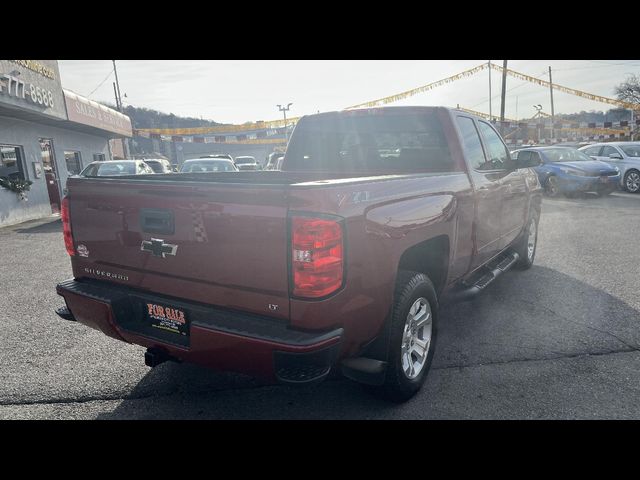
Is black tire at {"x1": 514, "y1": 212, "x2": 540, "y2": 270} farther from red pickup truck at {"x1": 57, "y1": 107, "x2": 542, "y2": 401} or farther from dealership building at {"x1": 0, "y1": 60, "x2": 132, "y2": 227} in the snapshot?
dealership building at {"x1": 0, "y1": 60, "x2": 132, "y2": 227}

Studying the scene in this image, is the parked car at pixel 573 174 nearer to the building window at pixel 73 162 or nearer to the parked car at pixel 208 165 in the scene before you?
the parked car at pixel 208 165

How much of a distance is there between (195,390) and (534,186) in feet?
16.2

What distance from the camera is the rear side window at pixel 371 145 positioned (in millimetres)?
3811

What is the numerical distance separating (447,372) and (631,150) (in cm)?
1587

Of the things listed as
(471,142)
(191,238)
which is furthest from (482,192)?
(191,238)

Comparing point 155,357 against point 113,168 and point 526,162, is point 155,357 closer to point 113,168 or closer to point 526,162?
point 526,162

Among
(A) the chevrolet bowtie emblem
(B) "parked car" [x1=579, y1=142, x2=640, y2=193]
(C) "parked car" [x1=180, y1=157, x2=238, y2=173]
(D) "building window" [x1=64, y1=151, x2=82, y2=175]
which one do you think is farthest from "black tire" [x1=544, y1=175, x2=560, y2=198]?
(D) "building window" [x1=64, y1=151, x2=82, y2=175]

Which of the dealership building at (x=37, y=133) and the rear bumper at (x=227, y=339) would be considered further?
the dealership building at (x=37, y=133)

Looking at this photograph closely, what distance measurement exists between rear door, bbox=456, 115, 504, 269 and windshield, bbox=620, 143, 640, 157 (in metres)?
14.0

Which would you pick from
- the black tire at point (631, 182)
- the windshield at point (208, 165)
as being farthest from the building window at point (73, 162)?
the black tire at point (631, 182)

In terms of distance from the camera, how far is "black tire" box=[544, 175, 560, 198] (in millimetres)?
13773

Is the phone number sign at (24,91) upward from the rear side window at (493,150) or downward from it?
upward

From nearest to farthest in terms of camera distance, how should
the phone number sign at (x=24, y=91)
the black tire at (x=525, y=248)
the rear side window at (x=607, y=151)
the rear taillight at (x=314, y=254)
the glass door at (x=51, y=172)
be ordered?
the rear taillight at (x=314, y=254)
the black tire at (x=525, y=248)
the phone number sign at (x=24, y=91)
the rear side window at (x=607, y=151)
the glass door at (x=51, y=172)

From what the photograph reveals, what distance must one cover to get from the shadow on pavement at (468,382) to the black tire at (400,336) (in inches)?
5.0
